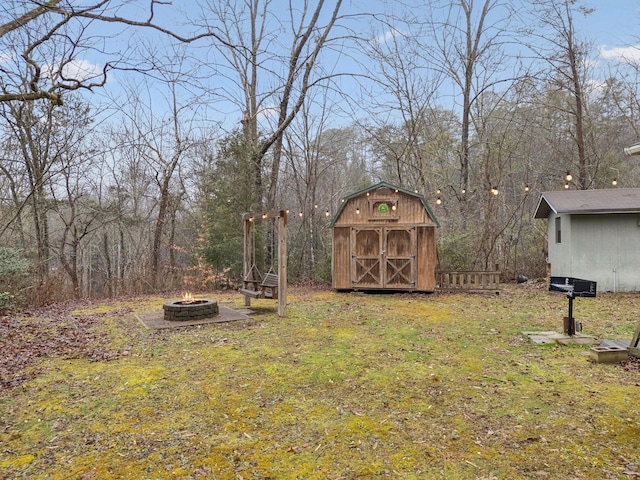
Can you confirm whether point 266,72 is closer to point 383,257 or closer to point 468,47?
point 468,47

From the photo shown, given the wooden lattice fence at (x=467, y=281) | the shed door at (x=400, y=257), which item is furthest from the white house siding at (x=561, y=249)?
the shed door at (x=400, y=257)

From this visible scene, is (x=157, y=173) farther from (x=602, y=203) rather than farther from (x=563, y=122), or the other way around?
(x=563, y=122)

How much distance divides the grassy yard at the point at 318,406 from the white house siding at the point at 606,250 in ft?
17.7

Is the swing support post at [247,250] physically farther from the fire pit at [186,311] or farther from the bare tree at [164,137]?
the bare tree at [164,137]

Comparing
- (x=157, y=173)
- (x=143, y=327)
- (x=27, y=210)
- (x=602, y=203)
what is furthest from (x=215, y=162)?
(x=602, y=203)

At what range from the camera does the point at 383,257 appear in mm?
12523

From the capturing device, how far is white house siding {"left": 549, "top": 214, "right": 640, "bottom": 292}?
11.8 metres

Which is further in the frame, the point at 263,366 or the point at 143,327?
the point at 143,327

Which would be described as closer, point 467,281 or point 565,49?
point 467,281

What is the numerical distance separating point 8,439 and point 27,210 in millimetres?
12055

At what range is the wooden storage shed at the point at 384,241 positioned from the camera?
40.4 ft

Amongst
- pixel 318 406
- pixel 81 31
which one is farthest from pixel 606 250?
pixel 81 31

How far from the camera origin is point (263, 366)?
521cm

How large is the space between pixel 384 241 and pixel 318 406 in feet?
29.5
